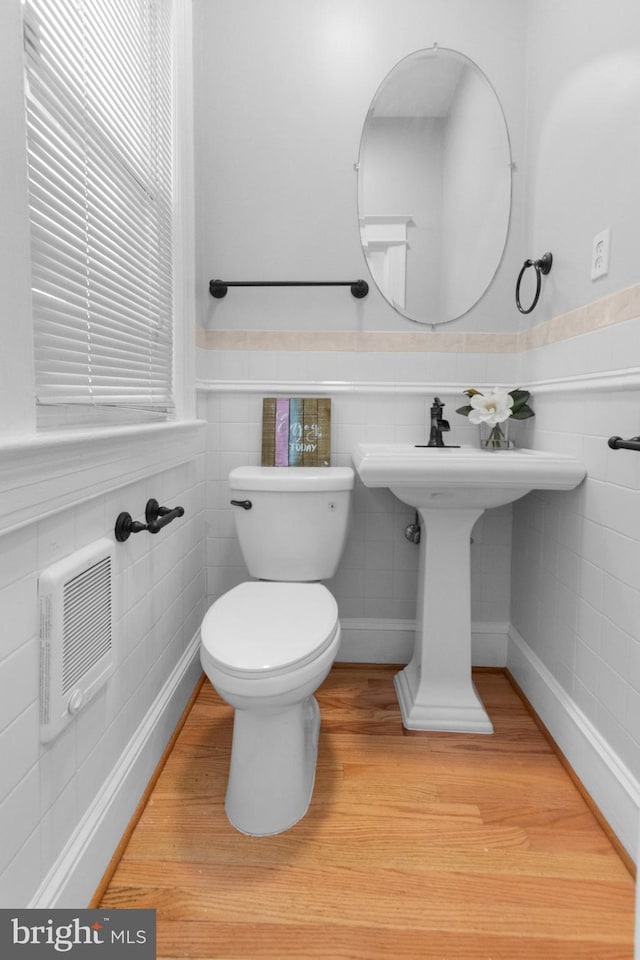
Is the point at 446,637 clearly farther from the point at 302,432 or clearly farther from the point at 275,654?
the point at 302,432

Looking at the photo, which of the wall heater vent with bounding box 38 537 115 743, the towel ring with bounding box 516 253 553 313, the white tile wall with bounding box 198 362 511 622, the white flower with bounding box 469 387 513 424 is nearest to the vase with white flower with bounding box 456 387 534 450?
the white flower with bounding box 469 387 513 424

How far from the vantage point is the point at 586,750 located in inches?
54.1

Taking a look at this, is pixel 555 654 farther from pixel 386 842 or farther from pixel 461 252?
pixel 461 252

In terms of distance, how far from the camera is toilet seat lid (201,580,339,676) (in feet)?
3.75

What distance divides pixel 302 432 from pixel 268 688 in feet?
3.37

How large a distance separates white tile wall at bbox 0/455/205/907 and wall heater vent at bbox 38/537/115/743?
0.06 feet

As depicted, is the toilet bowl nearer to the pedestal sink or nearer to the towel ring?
the pedestal sink

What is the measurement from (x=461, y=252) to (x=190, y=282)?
93 centimetres

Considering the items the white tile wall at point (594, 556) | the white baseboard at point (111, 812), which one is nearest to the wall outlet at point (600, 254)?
the white tile wall at point (594, 556)

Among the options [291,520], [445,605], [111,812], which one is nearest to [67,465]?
[111,812]

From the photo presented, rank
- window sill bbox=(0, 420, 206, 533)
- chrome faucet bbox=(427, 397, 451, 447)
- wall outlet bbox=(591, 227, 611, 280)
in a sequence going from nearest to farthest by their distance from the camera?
window sill bbox=(0, 420, 206, 533), wall outlet bbox=(591, 227, 611, 280), chrome faucet bbox=(427, 397, 451, 447)

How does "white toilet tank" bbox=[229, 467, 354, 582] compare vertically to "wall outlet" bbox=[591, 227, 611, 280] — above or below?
below

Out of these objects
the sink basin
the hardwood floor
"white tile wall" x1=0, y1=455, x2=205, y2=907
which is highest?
the sink basin

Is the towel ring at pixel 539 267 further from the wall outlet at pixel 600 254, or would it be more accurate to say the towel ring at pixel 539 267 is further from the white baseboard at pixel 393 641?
the white baseboard at pixel 393 641
